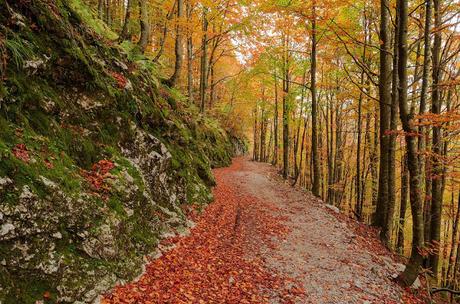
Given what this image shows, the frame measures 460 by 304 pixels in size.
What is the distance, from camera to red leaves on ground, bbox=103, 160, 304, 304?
5.10 metres

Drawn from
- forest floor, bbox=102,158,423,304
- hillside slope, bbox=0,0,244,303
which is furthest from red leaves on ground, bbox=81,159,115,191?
forest floor, bbox=102,158,423,304

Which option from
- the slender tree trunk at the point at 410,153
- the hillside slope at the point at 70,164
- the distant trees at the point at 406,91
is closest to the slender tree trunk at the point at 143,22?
the hillside slope at the point at 70,164

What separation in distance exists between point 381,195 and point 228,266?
7021 millimetres

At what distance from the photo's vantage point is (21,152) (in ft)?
13.9

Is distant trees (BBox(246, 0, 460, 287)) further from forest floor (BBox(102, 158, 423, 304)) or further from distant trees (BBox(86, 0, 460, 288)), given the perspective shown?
forest floor (BBox(102, 158, 423, 304))

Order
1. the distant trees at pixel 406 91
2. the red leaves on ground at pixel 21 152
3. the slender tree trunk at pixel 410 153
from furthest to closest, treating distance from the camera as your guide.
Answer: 1. the distant trees at pixel 406 91
2. the slender tree trunk at pixel 410 153
3. the red leaves on ground at pixel 21 152

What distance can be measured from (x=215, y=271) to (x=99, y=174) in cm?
331

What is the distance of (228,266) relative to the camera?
6832 millimetres

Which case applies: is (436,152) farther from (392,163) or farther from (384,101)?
(384,101)

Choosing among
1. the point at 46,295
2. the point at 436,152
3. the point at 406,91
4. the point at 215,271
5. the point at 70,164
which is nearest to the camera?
the point at 46,295

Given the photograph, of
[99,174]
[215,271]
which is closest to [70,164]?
[99,174]

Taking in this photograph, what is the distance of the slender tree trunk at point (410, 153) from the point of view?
693 cm

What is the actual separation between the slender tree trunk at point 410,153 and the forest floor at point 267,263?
66 cm

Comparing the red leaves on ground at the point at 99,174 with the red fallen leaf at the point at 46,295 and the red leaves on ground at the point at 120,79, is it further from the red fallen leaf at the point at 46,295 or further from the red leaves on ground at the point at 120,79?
the red leaves on ground at the point at 120,79
